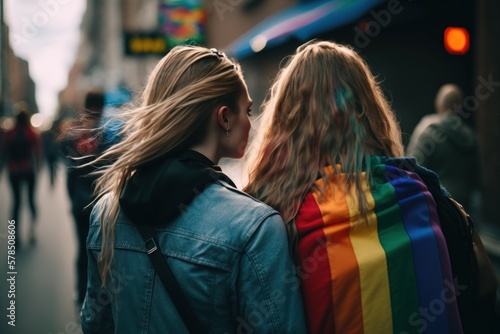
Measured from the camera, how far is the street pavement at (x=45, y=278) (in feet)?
17.8

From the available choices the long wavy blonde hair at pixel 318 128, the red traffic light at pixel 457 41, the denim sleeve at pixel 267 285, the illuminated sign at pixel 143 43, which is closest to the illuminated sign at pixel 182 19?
the illuminated sign at pixel 143 43

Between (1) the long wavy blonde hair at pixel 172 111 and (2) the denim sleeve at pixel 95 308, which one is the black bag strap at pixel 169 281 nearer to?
(1) the long wavy blonde hair at pixel 172 111

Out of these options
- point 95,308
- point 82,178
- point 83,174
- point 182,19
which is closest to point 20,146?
point 83,174

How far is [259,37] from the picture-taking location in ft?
47.7

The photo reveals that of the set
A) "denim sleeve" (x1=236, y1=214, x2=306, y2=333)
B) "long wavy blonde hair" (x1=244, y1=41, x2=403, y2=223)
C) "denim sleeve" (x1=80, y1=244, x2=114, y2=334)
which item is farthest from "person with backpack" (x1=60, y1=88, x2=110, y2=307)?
"denim sleeve" (x1=236, y1=214, x2=306, y2=333)

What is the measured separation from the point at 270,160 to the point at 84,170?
3444 mm

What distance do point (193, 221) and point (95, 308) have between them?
1.96ft

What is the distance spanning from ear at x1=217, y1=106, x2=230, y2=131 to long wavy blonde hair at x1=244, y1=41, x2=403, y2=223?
0.30 m

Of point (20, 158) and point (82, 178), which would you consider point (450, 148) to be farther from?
point (20, 158)

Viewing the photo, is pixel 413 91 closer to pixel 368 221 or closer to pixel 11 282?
pixel 11 282

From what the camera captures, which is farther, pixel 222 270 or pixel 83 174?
pixel 83 174

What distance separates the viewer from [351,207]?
191 cm

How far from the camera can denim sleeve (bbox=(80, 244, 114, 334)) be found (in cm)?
207

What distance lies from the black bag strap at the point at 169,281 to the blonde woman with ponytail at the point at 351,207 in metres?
0.40
